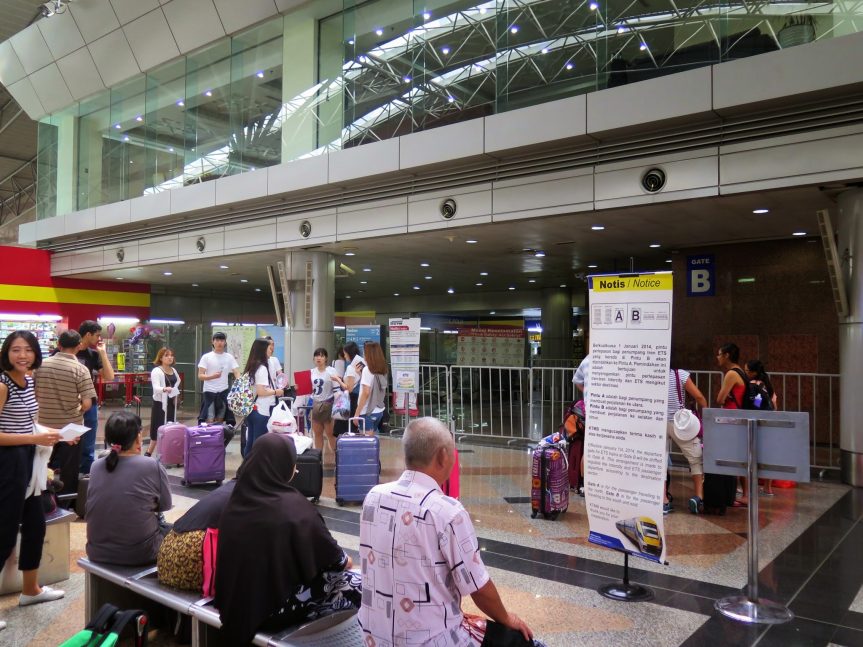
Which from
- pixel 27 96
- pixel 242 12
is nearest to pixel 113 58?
pixel 27 96

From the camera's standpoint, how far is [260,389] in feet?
25.1

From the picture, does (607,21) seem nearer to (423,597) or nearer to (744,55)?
(744,55)

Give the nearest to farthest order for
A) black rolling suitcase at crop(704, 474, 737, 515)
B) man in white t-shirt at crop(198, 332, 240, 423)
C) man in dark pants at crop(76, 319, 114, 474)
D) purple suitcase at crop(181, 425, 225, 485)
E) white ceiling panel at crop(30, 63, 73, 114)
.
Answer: black rolling suitcase at crop(704, 474, 737, 515) → man in dark pants at crop(76, 319, 114, 474) → purple suitcase at crop(181, 425, 225, 485) → man in white t-shirt at crop(198, 332, 240, 423) → white ceiling panel at crop(30, 63, 73, 114)

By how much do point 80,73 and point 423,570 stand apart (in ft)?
58.8

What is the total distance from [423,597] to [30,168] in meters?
34.3

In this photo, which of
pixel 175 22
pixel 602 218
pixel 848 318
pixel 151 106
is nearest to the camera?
pixel 848 318

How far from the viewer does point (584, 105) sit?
8109mm

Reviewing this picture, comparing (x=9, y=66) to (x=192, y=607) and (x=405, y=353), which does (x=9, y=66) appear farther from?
(x=192, y=607)

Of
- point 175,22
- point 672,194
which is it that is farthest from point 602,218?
point 175,22

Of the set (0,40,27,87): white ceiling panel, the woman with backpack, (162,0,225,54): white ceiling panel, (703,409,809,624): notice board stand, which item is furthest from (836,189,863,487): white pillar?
(0,40,27,87): white ceiling panel

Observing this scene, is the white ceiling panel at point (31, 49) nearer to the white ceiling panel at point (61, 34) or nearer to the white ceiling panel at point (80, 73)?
the white ceiling panel at point (61, 34)

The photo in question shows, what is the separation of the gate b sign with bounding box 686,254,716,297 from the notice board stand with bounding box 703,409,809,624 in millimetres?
8617

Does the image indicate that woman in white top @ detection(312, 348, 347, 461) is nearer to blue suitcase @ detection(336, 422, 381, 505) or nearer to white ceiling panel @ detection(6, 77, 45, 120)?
blue suitcase @ detection(336, 422, 381, 505)

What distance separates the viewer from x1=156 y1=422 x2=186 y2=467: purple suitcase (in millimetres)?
8234
